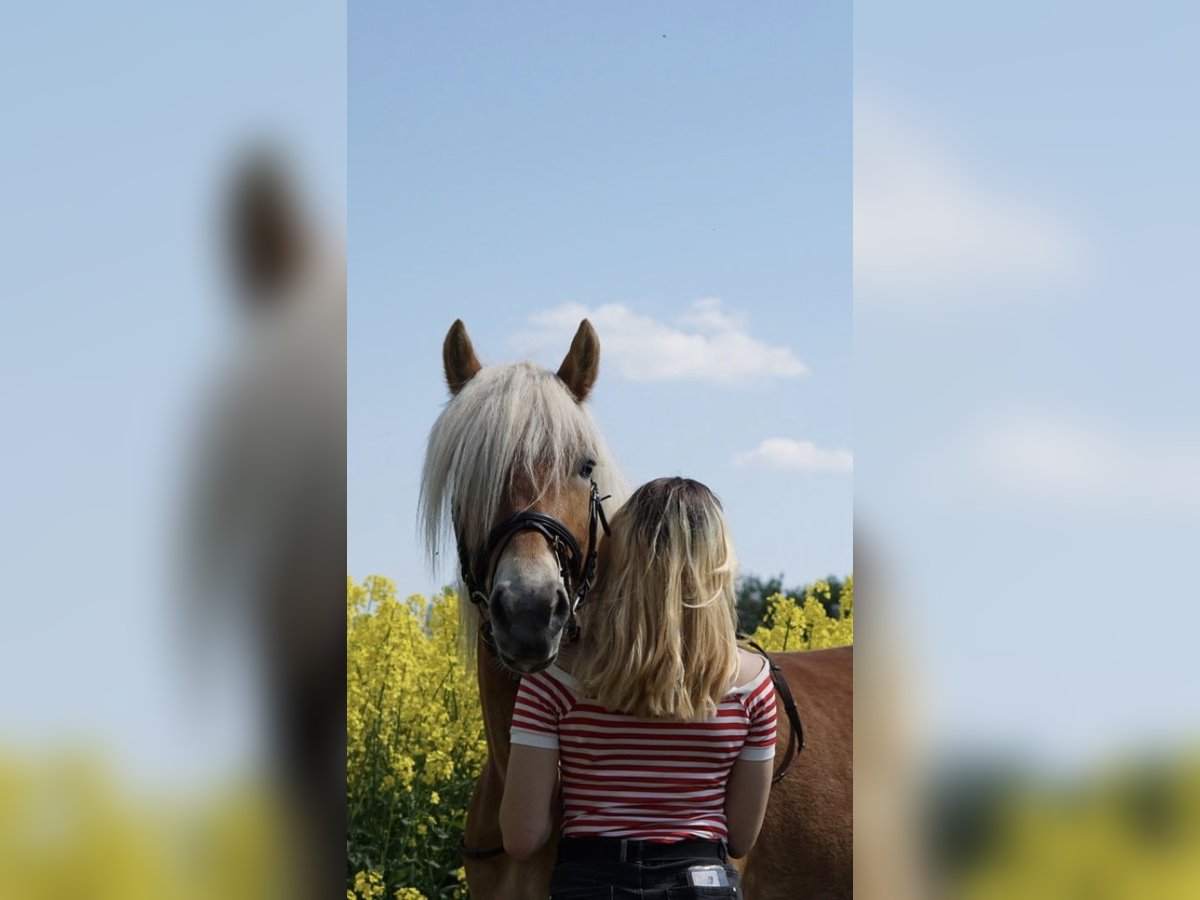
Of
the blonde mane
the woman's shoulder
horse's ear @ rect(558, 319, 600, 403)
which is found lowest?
the woman's shoulder

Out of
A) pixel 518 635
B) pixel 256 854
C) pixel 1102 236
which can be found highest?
pixel 1102 236

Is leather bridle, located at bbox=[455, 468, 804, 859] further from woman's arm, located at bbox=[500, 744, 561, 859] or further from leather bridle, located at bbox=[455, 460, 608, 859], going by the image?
woman's arm, located at bbox=[500, 744, 561, 859]

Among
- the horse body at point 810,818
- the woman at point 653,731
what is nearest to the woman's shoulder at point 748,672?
the woman at point 653,731

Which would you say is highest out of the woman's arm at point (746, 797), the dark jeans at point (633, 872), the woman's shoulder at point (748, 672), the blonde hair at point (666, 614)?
the blonde hair at point (666, 614)

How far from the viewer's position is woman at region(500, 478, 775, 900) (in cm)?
183

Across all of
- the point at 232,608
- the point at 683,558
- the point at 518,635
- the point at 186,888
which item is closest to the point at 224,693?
the point at 232,608

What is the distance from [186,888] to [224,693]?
0.21m

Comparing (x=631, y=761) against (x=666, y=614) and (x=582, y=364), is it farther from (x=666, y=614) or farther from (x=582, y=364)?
(x=582, y=364)

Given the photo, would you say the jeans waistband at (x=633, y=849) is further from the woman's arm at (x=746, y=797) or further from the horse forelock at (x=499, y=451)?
the horse forelock at (x=499, y=451)

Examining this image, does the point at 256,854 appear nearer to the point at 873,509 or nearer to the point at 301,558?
the point at 301,558

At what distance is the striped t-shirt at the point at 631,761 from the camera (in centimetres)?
185

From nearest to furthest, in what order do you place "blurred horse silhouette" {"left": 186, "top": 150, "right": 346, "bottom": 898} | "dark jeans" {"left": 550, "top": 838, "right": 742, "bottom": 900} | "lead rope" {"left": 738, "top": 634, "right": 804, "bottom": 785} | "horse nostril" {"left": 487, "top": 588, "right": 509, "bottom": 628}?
1. "blurred horse silhouette" {"left": 186, "top": 150, "right": 346, "bottom": 898}
2. "dark jeans" {"left": 550, "top": 838, "right": 742, "bottom": 900}
3. "horse nostril" {"left": 487, "top": 588, "right": 509, "bottom": 628}
4. "lead rope" {"left": 738, "top": 634, "right": 804, "bottom": 785}

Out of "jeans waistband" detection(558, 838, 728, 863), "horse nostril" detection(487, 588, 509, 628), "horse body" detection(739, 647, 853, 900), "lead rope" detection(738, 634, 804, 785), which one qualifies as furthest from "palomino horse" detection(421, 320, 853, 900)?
"horse body" detection(739, 647, 853, 900)

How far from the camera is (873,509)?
142 centimetres
